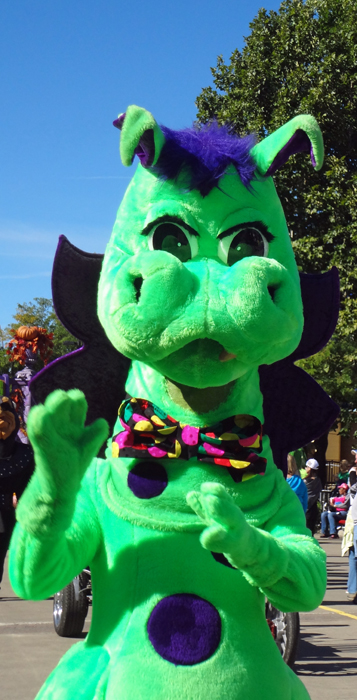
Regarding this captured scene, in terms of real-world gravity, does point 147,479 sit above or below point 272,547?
above

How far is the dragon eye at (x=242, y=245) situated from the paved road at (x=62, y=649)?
13.1ft

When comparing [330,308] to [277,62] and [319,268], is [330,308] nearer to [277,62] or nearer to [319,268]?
[319,268]

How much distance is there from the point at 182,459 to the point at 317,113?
1544 cm

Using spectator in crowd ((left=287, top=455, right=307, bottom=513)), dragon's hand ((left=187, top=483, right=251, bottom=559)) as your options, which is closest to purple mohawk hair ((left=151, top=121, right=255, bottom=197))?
dragon's hand ((left=187, top=483, right=251, bottom=559))

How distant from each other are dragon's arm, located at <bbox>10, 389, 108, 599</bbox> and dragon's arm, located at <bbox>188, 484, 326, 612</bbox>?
33cm

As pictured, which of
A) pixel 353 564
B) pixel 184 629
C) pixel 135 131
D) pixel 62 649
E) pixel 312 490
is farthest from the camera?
pixel 312 490

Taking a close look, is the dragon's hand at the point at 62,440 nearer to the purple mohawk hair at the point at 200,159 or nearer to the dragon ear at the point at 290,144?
the purple mohawk hair at the point at 200,159

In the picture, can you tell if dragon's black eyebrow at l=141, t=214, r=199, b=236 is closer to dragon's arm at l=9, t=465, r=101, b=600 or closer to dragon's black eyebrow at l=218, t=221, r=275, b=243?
dragon's black eyebrow at l=218, t=221, r=275, b=243

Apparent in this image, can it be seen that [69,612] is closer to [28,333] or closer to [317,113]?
[28,333]

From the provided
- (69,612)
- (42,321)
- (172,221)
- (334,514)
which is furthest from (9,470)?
(42,321)

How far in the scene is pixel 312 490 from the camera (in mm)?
11547

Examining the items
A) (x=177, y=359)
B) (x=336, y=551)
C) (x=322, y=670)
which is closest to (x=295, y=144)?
(x=177, y=359)

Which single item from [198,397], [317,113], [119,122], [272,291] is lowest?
[198,397]

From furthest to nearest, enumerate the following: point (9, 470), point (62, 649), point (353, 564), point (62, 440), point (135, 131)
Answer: point (353, 564)
point (9, 470)
point (62, 649)
point (135, 131)
point (62, 440)
